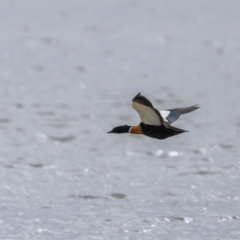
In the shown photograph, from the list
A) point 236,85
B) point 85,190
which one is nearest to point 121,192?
point 85,190

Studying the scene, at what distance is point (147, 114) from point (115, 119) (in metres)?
6.23

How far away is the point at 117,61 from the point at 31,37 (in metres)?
2.36

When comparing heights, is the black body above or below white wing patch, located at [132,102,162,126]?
below

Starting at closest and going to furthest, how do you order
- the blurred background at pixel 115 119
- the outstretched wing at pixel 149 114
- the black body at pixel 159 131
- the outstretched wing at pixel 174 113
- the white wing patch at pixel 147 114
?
the outstretched wing at pixel 149 114 → the white wing patch at pixel 147 114 → the black body at pixel 159 131 → the outstretched wing at pixel 174 113 → the blurred background at pixel 115 119

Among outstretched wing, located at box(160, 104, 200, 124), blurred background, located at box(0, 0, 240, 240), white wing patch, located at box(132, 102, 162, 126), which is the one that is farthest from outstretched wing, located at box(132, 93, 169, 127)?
blurred background, located at box(0, 0, 240, 240)

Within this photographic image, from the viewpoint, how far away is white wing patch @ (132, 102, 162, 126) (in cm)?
725

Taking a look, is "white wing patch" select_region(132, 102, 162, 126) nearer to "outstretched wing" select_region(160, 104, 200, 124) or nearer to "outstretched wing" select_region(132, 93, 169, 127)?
"outstretched wing" select_region(132, 93, 169, 127)

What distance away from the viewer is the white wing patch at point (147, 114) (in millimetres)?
7252

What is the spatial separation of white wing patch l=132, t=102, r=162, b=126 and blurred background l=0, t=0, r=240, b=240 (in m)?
1.74

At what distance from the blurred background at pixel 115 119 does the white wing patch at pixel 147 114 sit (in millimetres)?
1735

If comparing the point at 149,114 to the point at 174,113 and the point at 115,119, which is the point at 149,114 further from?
the point at 115,119

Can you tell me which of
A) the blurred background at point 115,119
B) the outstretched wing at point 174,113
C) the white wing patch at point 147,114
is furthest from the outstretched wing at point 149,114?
the blurred background at point 115,119

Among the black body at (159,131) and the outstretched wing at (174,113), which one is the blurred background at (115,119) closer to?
the outstretched wing at (174,113)

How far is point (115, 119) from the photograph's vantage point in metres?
13.6
